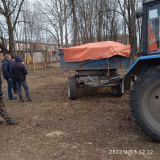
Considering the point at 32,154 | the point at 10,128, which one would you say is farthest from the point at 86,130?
the point at 10,128

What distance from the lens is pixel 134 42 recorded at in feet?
50.0

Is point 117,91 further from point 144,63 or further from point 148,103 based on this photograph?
point 148,103

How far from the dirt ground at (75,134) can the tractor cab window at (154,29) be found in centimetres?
156

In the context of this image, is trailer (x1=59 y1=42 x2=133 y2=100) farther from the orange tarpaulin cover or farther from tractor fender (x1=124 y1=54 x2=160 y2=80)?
tractor fender (x1=124 y1=54 x2=160 y2=80)

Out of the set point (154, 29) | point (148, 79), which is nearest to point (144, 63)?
point (148, 79)

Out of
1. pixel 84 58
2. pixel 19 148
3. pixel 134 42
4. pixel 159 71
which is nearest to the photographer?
pixel 159 71

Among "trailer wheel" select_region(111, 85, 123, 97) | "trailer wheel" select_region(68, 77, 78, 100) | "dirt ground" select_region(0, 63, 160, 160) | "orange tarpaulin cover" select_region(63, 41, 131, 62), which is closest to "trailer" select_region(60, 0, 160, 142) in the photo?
"dirt ground" select_region(0, 63, 160, 160)

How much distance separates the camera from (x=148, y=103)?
9.93 feet

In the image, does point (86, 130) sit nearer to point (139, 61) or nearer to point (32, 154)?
point (32, 154)


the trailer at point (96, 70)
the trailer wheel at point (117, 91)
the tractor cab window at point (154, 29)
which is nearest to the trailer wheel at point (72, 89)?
the trailer at point (96, 70)

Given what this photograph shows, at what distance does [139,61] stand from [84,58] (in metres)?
2.91

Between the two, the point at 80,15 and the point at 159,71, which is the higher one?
the point at 80,15

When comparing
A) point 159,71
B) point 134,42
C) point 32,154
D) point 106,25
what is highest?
point 106,25

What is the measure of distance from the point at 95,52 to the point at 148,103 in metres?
3.25
